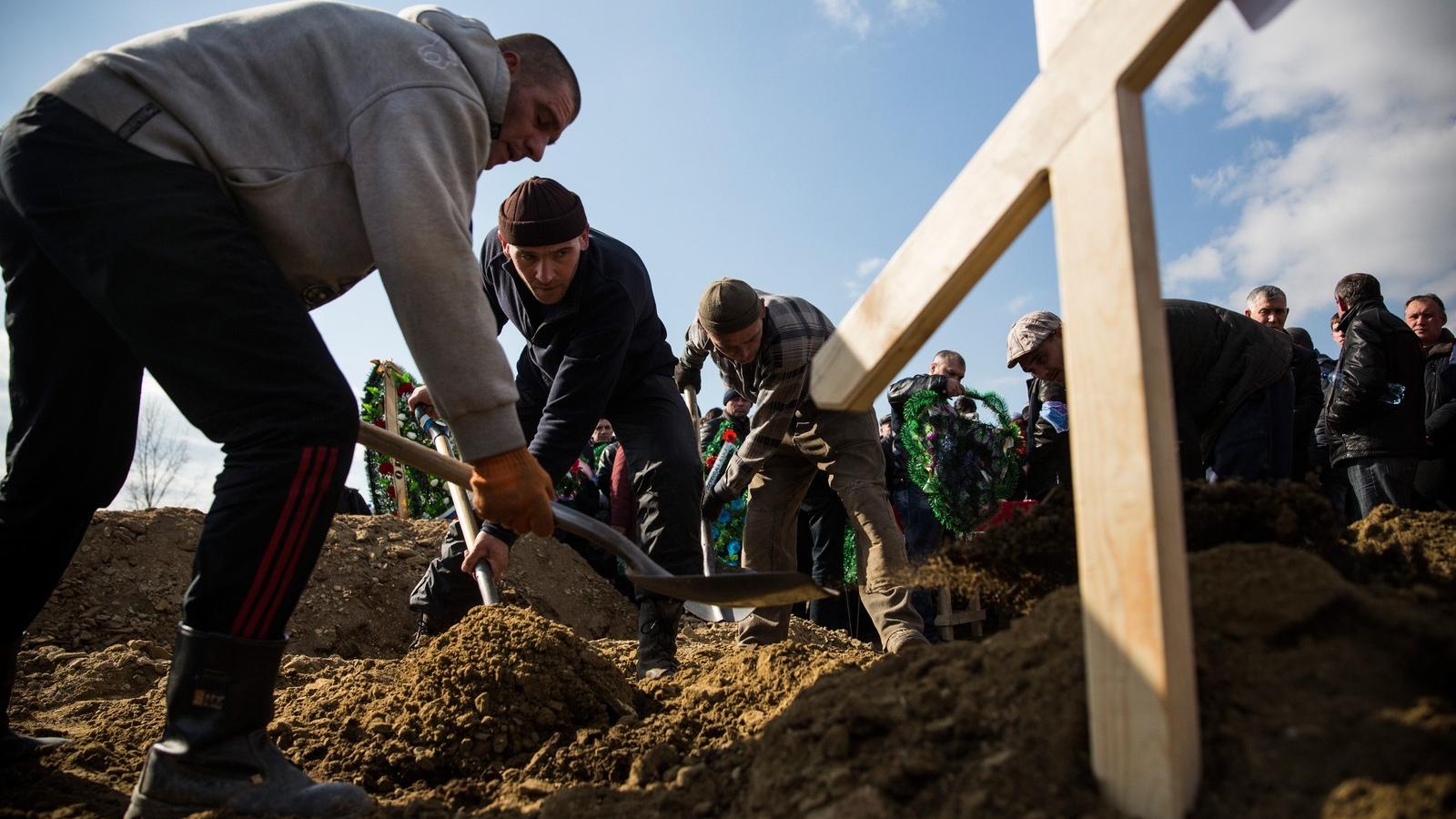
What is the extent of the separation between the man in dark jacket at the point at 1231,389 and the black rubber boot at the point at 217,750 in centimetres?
403

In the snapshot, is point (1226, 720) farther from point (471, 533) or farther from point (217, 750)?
point (471, 533)

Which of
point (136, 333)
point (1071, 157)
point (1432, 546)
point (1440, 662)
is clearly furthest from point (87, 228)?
point (1432, 546)

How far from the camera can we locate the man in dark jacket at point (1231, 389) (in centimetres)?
459

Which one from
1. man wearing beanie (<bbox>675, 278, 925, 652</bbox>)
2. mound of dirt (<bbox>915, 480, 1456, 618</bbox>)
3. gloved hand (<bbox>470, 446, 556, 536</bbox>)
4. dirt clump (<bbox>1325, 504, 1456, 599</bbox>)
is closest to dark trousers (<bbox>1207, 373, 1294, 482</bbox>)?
man wearing beanie (<bbox>675, 278, 925, 652</bbox>)

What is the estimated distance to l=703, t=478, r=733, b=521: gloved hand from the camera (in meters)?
4.69

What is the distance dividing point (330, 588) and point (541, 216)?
3.92 metres

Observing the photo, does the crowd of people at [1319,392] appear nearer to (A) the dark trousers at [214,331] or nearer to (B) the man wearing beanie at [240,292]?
(B) the man wearing beanie at [240,292]

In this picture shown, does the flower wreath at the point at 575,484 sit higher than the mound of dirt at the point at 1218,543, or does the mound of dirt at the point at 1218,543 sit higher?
the flower wreath at the point at 575,484

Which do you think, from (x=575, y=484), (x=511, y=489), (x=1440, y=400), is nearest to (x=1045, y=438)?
(x=1440, y=400)

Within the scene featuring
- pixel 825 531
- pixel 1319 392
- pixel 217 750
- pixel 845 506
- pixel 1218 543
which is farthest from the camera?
pixel 825 531

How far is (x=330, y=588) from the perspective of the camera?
21.1 ft

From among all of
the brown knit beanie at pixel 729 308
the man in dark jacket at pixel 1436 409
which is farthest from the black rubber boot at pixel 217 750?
the man in dark jacket at pixel 1436 409

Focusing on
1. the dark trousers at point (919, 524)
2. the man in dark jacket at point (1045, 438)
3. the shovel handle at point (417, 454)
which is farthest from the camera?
the dark trousers at point (919, 524)

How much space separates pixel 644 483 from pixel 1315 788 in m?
3.05
